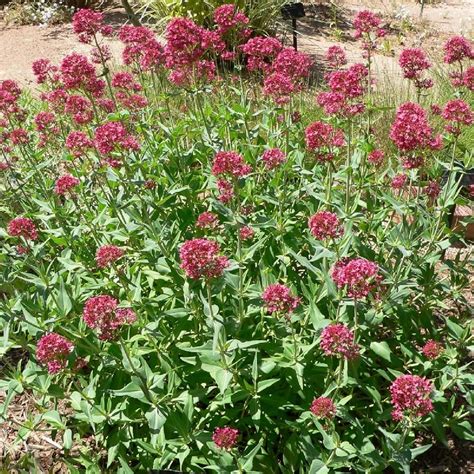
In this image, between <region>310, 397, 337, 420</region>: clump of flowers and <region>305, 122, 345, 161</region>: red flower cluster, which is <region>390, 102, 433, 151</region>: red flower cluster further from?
<region>310, 397, 337, 420</region>: clump of flowers

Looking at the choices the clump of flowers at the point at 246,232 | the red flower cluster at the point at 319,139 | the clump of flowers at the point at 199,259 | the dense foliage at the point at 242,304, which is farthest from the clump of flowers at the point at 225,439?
the red flower cluster at the point at 319,139

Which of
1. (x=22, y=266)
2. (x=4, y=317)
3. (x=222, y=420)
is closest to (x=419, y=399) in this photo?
(x=222, y=420)

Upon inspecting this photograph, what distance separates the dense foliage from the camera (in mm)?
2752

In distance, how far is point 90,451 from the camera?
3477 mm

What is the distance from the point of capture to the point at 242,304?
3037 mm

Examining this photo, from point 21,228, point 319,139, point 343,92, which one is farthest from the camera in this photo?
point 319,139

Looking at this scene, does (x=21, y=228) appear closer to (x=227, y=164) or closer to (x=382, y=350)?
(x=227, y=164)

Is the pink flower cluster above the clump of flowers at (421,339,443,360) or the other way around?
above

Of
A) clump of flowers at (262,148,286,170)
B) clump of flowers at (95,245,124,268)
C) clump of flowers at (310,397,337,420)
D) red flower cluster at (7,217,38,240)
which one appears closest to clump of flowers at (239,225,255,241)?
clump of flowers at (262,148,286,170)

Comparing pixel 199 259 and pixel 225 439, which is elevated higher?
pixel 199 259

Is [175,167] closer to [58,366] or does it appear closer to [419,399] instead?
[58,366]

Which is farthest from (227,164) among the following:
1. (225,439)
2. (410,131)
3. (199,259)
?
(225,439)

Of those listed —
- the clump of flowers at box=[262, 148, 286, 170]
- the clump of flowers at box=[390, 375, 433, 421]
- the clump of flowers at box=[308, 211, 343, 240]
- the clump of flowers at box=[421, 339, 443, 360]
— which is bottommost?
the clump of flowers at box=[421, 339, 443, 360]

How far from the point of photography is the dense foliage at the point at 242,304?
275 centimetres
